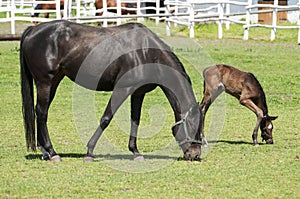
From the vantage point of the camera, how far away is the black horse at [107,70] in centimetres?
1001

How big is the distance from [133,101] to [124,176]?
1.68 m

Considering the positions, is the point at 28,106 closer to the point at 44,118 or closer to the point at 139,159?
the point at 44,118

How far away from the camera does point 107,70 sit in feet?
33.4

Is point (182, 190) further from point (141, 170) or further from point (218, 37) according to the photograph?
point (218, 37)

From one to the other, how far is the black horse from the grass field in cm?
50

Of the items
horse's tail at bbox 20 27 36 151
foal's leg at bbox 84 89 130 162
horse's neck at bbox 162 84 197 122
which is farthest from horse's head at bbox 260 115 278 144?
horse's tail at bbox 20 27 36 151

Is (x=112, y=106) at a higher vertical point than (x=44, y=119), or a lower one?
higher

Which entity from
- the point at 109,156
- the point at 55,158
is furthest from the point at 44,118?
the point at 109,156

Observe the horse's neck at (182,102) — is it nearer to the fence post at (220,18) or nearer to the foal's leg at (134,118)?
the foal's leg at (134,118)

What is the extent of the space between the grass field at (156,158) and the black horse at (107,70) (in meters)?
0.50

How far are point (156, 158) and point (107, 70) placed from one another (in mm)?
1512

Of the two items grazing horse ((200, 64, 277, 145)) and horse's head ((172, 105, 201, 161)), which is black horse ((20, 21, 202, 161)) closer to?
horse's head ((172, 105, 201, 161))

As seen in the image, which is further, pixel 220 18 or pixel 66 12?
pixel 220 18

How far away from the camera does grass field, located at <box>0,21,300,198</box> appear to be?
8508 mm
